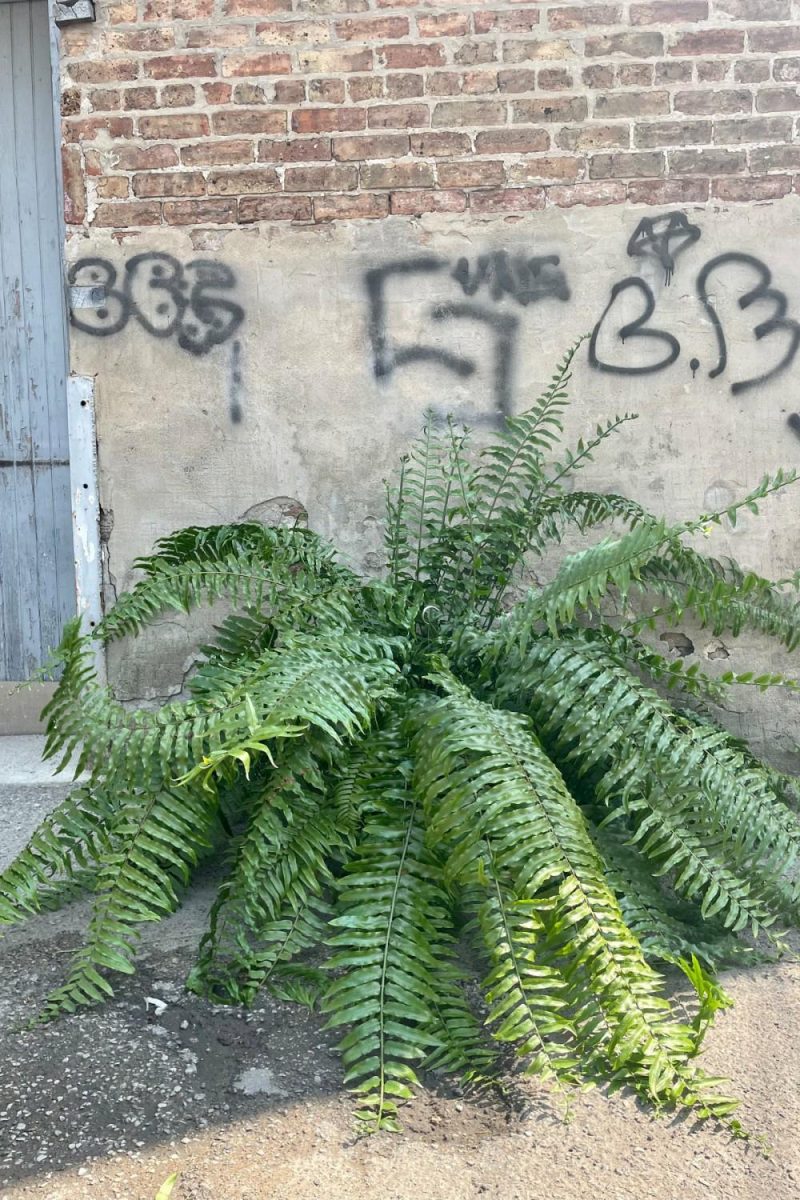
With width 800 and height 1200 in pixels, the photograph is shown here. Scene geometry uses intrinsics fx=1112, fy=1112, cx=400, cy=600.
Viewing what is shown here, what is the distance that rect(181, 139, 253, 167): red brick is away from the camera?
377 cm

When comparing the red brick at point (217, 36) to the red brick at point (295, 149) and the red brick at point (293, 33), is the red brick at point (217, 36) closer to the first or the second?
the red brick at point (293, 33)

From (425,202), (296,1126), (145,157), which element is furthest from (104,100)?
(296,1126)

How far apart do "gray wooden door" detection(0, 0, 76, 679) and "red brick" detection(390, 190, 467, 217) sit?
5.17ft

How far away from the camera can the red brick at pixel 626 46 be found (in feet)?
11.9

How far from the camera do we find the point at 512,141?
3695 mm

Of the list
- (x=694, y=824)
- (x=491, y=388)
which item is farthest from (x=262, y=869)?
(x=491, y=388)

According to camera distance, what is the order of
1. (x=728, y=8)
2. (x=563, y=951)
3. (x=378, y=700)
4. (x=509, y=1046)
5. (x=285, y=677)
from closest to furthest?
(x=563, y=951), (x=509, y=1046), (x=285, y=677), (x=378, y=700), (x=728, y=8)

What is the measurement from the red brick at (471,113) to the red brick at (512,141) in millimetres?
39

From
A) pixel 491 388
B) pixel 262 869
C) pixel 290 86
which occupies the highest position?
pixel 290 86

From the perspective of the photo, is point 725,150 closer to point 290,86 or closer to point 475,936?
point 290,86

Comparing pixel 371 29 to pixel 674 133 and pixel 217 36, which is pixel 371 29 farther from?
pixel 674 133

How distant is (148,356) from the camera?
12.8 ft

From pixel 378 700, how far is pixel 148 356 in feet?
5.46

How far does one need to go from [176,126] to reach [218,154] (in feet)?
0.56
